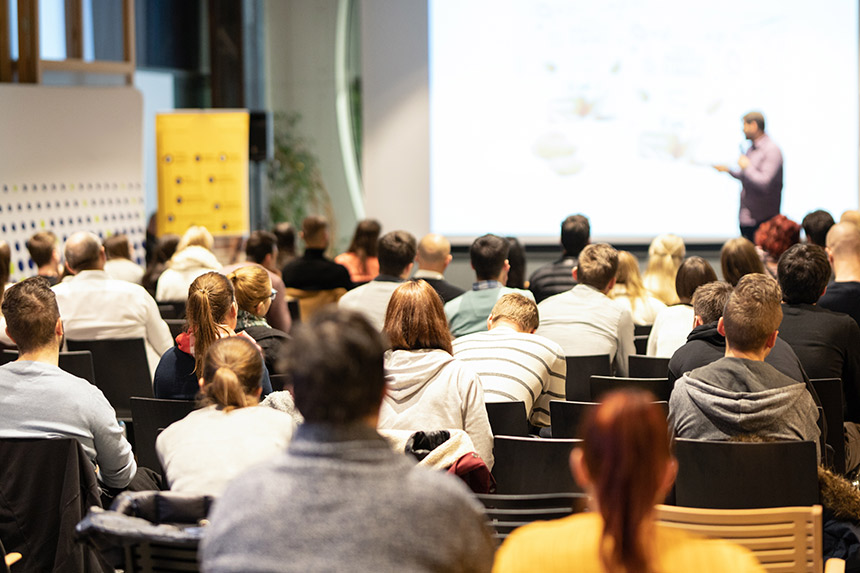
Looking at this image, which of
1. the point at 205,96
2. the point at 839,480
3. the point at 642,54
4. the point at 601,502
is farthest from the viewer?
the point at 205,96

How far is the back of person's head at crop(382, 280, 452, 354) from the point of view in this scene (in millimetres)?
3250

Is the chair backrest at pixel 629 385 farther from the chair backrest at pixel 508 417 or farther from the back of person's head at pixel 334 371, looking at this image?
the back of person's head at pixel 334 371

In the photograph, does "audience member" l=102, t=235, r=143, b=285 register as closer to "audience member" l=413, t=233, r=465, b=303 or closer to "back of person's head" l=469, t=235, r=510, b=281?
"audience member" l=413, t=233, r=465, b=303

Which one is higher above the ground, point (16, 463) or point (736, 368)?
point (736, 368)

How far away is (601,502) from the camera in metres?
1.51

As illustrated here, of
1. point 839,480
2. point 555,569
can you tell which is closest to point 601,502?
point 555,569

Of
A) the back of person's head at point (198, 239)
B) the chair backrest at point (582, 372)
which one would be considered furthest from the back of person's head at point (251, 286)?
the back of person's head at point (198, 239)

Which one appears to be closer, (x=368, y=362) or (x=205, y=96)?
(x=368, y=362)

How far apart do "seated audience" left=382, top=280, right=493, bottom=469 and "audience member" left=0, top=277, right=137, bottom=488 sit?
871 mm

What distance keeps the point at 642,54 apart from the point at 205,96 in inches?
191

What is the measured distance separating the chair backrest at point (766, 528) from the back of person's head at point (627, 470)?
0.83 meters

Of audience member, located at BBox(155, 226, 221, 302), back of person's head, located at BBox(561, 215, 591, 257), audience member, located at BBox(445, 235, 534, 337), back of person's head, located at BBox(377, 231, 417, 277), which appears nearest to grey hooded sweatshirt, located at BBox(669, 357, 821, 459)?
audience member, located at BBox(445, 235, 534, 337)

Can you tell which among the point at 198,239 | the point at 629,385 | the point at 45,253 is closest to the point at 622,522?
the point at 629,385

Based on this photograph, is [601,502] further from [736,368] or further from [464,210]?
[464,210]
